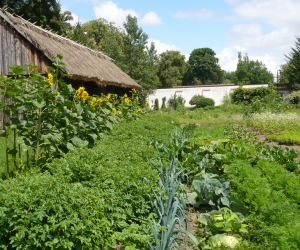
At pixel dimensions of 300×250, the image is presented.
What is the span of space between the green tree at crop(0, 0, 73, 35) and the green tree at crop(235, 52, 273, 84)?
31.8 m

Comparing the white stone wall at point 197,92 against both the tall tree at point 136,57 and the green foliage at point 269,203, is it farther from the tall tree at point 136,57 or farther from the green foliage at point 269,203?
the green foliage at point 269,203

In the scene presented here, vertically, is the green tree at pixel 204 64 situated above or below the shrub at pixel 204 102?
above

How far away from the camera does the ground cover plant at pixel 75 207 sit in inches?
65.4

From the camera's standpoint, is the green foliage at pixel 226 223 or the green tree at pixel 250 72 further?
the green tree at pixel 250 72

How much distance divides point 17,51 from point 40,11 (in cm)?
1300

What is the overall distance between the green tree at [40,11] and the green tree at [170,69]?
25166 mm

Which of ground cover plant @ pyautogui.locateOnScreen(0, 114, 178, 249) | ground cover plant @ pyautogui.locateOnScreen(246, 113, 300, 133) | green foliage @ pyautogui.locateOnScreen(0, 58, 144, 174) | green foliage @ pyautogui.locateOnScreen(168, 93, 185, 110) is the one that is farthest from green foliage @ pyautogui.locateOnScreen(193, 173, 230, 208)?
green foliage @ pyautogui.locateOnScreen(168, 93, 185, 110)

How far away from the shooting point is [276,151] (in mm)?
4469

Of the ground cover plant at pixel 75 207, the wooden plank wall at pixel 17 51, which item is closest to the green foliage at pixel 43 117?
the ground cover plant at pixel 75 207

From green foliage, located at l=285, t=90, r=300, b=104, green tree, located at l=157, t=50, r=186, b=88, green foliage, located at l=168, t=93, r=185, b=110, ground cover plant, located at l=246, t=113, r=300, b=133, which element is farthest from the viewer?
green tree, located at l=157, t=50, r=186, b=88

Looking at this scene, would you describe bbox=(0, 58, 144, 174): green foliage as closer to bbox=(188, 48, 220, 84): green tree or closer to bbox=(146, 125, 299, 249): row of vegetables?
bbox=(146, 125, 299, 249): row of vegetables

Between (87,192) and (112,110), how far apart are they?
11.7 ft

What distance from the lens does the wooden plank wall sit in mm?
8305

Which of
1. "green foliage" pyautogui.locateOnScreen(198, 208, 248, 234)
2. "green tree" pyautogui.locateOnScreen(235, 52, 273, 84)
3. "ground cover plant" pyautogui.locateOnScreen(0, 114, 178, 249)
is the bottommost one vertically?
"green foliage" pyautogui.locateOnScreen(198, 208, 248, 234)
